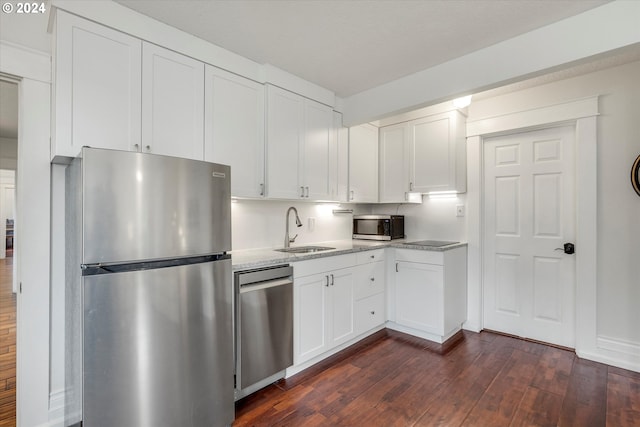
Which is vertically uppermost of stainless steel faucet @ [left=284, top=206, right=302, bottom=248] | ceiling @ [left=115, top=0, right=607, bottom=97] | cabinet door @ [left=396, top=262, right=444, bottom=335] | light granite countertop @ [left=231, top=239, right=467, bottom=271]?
ceiling @ [left=115, top=0, right=607, bottom=97]

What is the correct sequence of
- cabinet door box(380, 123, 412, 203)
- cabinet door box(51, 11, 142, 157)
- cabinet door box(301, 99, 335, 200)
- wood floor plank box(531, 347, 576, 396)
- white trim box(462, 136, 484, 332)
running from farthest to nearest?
cabinet door box(380, 123, 412, 203) → white trim box(462, 136, 484, 332) → cabinet door box(301, 99, 335, 200) → wood floor plank box(531, 347, 576, 396) → cabinet door box(51, 11, 142, 157)

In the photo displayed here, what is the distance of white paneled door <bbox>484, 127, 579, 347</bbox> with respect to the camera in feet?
9.48

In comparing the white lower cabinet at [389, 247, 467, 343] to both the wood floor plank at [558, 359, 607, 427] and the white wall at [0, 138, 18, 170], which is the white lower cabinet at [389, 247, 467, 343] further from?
the white wall at [0, 138, 18, 170]

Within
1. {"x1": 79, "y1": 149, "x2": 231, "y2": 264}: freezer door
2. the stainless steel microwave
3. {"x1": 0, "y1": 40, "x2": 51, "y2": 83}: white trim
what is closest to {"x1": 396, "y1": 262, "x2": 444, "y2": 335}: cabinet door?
the stainless steel microwave

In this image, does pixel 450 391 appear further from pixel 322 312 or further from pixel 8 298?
pixel 8 298

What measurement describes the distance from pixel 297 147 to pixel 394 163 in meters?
1.42

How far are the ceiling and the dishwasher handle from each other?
5.69 feet

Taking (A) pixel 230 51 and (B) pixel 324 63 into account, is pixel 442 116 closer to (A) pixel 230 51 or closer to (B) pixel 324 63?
(B) pixel 324 63

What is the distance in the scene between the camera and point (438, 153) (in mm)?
3299

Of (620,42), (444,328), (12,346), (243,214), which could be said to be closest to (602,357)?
(444,328)

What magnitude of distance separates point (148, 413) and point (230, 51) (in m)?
2.36

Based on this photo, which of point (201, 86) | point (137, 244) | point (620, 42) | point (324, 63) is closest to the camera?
point (137, 244)

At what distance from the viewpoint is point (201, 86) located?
2.15m

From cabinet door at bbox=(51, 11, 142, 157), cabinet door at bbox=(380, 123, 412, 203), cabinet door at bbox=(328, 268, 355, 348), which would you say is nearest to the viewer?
cabinet door at bbox=(51, 11, 142, 157)
